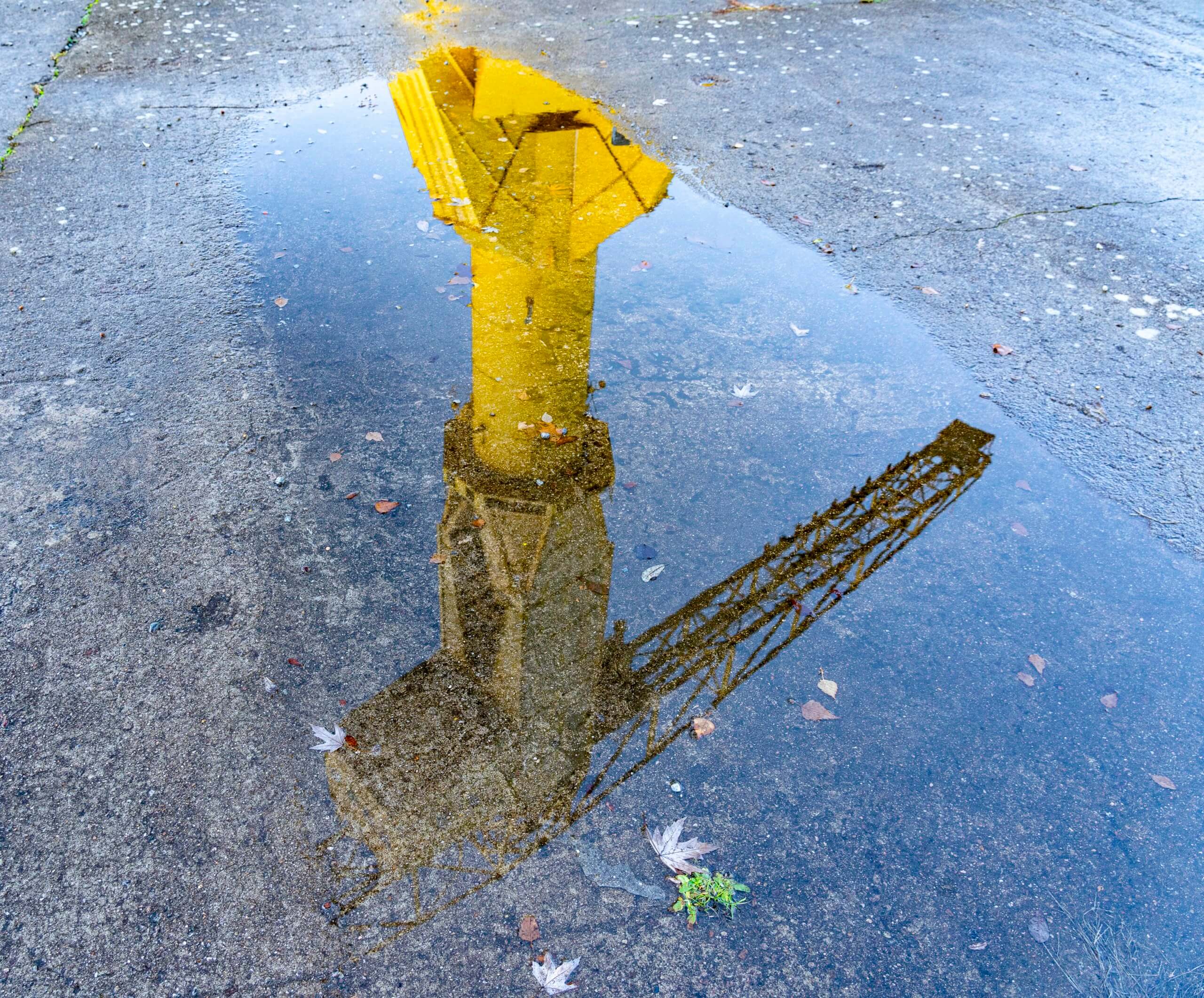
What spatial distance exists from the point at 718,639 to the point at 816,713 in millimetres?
432

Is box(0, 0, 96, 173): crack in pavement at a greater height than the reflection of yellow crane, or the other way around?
box(0, 0, 96, 173): crack in pavement

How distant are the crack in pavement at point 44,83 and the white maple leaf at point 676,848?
6.72 metres

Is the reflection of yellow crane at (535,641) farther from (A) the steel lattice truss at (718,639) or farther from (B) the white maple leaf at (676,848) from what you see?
(B) the white maple leaf at (676,848)

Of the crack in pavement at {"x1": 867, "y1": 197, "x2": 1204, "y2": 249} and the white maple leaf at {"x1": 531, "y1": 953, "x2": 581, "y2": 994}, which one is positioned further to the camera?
the crack in pavement at {"x1": 867, "y1": 197, "x2": 1204, "y2": 249}

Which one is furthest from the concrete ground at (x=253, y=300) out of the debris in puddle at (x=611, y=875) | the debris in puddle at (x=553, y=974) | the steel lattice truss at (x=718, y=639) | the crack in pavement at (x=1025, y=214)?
the debris in puddle at (x=611, y=875)

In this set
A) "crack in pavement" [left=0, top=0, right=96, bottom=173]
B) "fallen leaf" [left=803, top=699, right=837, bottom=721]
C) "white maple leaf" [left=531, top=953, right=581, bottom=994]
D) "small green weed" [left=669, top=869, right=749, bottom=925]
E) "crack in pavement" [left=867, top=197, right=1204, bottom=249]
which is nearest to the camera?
"white maple leaf" [left=531, top=953, right=581, bottom=994]

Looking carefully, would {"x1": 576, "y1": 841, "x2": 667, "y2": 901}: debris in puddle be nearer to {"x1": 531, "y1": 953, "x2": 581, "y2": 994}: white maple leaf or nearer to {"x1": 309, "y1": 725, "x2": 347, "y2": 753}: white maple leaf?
{"x1": 531, "y1": 953, "x2": 581, "y2": 994}: white maple leaf

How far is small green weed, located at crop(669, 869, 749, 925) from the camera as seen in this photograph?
2176 millimetres

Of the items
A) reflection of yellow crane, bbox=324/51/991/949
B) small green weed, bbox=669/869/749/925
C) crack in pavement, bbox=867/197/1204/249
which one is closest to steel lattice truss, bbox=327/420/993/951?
reflection of yellow crane, bbox=324/51/991/949

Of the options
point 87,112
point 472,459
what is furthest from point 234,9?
point 472,459

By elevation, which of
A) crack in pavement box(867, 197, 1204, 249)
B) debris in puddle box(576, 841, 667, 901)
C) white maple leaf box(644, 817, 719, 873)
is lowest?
debris in puddle box(576, 841, 667, 901)

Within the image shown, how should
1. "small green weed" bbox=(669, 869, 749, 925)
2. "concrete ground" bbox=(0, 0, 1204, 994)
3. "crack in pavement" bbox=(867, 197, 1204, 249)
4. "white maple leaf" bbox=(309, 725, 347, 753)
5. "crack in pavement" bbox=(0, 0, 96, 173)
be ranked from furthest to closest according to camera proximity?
"crack in pavement" bbox=(0, 0, 96, 173) → "crack in pavement" bbox=(867, 197, 1204, 249) → "white maple leaf" bbox=(309, 725, 347, 753) → "concrete ground" bbox=(0, 0, 1204, 994) → "small green weed" bbox=(669, 869, 749, 925)

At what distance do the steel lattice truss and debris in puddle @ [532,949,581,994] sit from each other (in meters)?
0.26

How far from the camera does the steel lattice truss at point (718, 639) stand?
2229 millimetres
